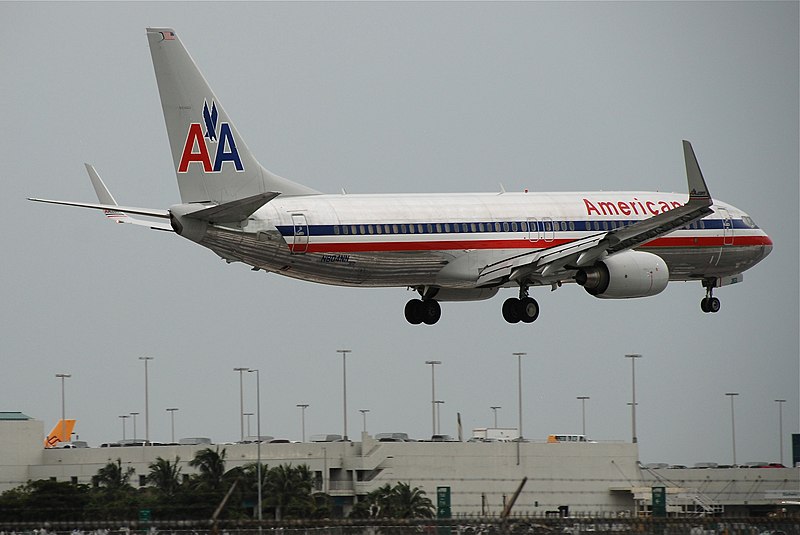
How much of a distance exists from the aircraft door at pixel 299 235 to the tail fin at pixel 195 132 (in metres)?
2.13

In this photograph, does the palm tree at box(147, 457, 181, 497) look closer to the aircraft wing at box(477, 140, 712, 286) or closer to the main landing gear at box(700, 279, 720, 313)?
the aircraft wing at box(477, 140, 712, 286)

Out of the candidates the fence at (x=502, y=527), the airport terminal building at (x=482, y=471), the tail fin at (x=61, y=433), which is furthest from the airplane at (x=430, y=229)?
the tail fin at (x=61, y=433)

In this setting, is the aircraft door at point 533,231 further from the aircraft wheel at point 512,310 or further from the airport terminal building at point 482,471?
the airport terminal building at point 482,471

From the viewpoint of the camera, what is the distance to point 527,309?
237 feet

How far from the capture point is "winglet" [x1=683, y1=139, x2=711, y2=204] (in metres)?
63.3

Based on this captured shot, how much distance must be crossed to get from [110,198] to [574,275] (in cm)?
1994

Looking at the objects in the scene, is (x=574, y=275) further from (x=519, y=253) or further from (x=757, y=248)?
(x=757, y=248)

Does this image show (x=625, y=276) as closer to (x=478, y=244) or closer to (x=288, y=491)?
(x=478, y=244)

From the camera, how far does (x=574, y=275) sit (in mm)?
72250

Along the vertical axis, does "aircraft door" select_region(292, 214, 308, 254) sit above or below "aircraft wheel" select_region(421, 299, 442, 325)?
above

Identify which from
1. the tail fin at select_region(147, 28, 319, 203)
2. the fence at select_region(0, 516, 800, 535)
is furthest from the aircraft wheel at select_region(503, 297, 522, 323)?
the fence at select_region(0, 516, 800, 535)

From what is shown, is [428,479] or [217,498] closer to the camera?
[217,498]

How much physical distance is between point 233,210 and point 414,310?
15.7 m

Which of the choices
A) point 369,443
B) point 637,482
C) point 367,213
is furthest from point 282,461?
point 367,213
